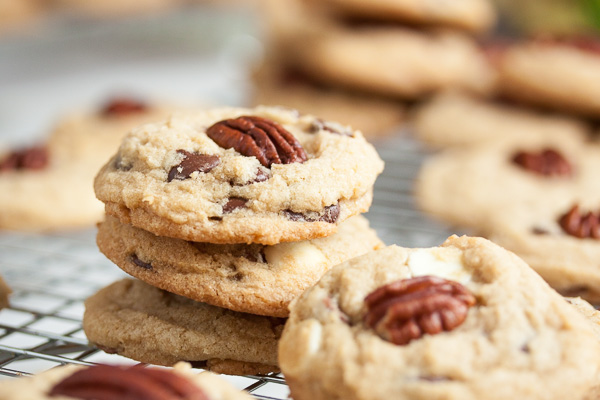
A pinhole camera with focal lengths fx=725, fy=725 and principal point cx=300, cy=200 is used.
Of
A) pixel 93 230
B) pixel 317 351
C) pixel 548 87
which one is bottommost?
pixel 93 230

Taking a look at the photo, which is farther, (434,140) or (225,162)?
(434,140)

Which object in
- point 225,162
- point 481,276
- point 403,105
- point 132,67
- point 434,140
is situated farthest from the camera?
point 132,67

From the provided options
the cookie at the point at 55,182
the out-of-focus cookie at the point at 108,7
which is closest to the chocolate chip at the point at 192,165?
the cookie at the point at 55,182

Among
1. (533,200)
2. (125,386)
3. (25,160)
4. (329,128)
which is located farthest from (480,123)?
(125,386)

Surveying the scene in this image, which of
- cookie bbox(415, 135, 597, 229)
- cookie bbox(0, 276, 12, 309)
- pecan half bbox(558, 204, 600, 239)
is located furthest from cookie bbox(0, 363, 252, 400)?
cookie bbox(415, 135, 597, 229)

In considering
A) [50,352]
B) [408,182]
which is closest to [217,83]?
[408,182]

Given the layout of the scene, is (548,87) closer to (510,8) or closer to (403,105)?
(403,105)
